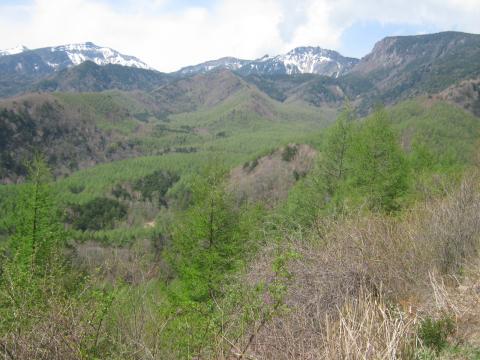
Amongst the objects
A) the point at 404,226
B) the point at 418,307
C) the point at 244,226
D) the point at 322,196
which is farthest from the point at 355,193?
the point at 418,307

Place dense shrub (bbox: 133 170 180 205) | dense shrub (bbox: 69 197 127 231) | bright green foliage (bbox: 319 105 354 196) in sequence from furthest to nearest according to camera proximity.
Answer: dense shrub (bbox: 133 170 180 205), dense shrub (bbox: 69 197 127 231), bright green foliage (bbox: 319 105 354 196)

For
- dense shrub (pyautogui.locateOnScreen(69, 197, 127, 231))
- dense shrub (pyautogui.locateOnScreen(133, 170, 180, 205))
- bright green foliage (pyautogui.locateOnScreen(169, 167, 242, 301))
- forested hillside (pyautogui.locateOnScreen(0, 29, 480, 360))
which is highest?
forested hillside (pyautogui.locateOnScreen(0, 29, 480, 360))

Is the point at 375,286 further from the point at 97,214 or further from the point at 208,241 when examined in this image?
the point at 97,214

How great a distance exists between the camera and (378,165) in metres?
21.2

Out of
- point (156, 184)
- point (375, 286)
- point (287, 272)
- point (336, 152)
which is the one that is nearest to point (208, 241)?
point (336, 152)

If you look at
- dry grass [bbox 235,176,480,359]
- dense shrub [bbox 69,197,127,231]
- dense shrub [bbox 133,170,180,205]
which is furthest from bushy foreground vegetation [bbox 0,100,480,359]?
dense shrub [bbox 133,170,180,205]

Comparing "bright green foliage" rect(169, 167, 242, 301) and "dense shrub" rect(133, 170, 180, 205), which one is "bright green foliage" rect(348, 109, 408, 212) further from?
"dense shrub" rect(133, 170, 180, 205)

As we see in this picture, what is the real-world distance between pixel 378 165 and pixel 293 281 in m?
14.5

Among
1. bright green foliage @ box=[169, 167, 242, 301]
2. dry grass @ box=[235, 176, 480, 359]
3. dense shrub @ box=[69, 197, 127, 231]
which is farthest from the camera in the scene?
dense shrub @ box=[69, 197, 127, 231]

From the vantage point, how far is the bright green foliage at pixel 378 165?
2050 cm

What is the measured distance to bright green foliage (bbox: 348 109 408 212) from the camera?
20500mm

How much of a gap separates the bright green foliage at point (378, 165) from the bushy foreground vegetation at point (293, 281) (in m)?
0.07

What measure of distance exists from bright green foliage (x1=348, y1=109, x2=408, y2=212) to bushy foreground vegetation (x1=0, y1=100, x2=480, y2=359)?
71 millimetres

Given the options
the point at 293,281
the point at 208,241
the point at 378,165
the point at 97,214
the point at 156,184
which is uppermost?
the point at 378,165
